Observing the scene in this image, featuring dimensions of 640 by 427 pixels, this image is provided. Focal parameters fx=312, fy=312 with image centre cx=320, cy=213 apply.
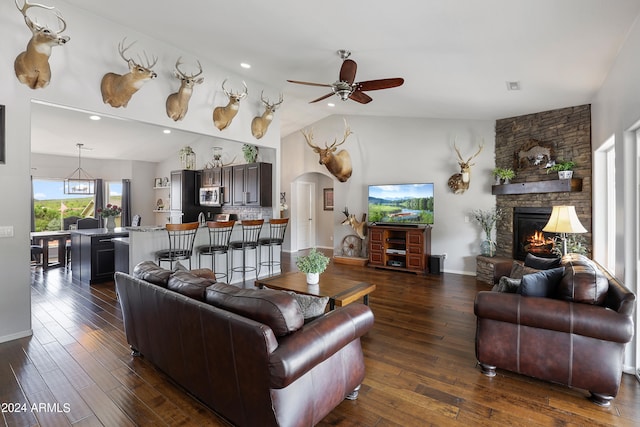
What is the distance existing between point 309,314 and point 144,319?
147cm

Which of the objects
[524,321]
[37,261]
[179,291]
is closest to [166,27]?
[179,291]

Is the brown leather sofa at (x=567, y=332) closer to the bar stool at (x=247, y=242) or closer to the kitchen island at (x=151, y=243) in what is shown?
the bar stool at (x=247, y=242)

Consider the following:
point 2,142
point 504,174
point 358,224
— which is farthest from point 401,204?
point 2,142

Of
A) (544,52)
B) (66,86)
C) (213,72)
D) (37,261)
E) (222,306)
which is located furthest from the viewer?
(37,261)

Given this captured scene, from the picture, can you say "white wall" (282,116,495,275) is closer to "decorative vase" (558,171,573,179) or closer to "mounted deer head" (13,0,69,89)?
"decorative vase" (558,171,573,179)

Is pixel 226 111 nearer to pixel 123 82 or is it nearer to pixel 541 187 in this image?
pixel 123 82

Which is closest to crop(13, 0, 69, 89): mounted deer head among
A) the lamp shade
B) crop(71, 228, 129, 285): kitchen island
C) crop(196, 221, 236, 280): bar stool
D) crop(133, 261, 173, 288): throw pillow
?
crop(133, 261, 173, 288): throw pillow

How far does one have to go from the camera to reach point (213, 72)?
5.13m

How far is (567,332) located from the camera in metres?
2.31

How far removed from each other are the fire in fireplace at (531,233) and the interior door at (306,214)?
565cm

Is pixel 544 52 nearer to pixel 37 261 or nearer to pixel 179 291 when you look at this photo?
pixel 179 291

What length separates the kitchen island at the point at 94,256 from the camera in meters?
5.34

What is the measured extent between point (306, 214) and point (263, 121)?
4.41m

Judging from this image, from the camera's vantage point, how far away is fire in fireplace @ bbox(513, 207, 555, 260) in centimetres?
526
